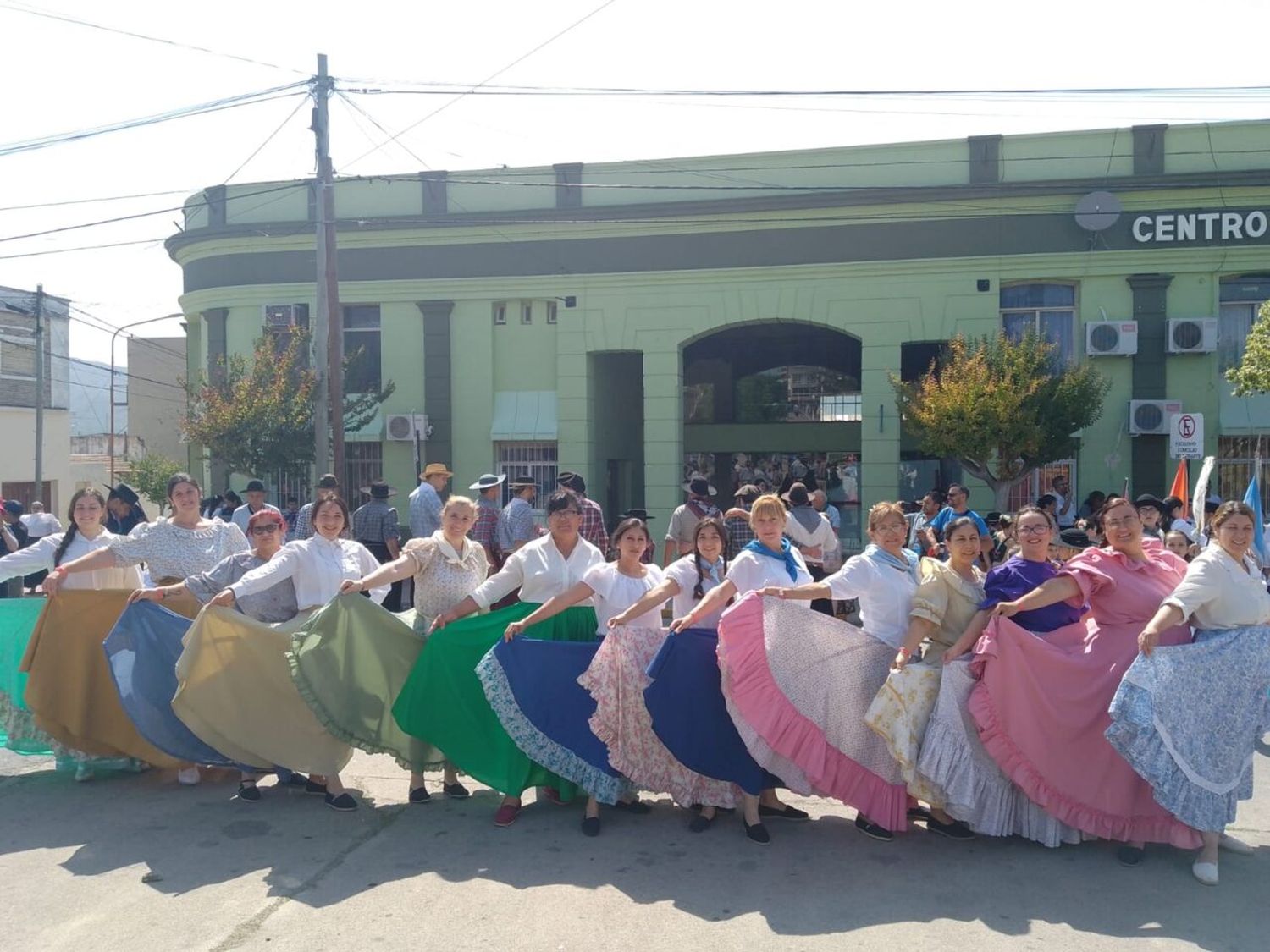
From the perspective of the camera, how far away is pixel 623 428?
993 inches

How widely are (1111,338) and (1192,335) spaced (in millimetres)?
1352

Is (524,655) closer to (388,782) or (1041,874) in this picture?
(388,782)

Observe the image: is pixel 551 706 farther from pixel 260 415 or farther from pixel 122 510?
pixel 260 415

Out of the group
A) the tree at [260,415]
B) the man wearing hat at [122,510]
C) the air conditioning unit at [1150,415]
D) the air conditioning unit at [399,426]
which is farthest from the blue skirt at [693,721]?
the air conditioning unit at [399,426]

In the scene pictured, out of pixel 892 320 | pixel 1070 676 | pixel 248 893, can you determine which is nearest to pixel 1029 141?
pixel 892 320

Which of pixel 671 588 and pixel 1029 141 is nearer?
pixel 671 588

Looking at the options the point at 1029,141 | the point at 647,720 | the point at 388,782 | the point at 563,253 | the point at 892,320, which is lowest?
the point at 388,782

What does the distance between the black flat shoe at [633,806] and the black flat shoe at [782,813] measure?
649 mm

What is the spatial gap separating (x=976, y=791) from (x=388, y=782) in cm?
362

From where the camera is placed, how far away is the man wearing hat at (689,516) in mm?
10359

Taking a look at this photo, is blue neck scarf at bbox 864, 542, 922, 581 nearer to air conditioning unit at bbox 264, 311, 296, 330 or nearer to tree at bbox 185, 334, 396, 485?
tree at bbox 185, 334, 396, 485

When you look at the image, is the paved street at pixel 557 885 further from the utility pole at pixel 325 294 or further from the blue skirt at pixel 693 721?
the utility pole at pixel 325 294

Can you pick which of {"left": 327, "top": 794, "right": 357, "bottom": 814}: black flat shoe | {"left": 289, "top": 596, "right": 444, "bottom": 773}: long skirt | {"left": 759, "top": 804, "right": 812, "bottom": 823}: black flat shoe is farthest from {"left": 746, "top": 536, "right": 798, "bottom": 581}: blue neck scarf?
{"left": 327, "top": 794, "right": 357, "bottom": 814}: black flat shoe

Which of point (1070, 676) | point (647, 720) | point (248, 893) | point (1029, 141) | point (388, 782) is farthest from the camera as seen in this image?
point (1029, 141)
